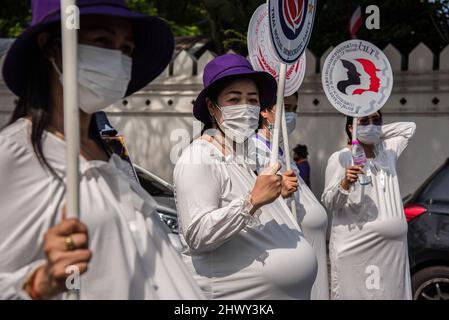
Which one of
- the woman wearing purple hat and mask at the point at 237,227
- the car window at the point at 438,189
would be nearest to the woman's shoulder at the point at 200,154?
the woman wearing purple hat and mask at the point at 237,227

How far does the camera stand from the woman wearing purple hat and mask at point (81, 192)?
2.02 metres

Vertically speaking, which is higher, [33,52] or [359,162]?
[33,52]

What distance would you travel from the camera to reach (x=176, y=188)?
3.45 m

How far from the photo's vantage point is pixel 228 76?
3711 millimetres

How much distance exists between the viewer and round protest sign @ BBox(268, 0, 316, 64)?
3.77m

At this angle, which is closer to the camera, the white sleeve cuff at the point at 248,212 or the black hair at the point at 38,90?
the black hair at the point at 38,90

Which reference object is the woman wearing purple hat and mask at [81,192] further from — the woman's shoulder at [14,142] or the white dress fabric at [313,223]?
the white dress fabric at [313,223]

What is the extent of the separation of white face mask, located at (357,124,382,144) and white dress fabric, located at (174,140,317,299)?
235cm

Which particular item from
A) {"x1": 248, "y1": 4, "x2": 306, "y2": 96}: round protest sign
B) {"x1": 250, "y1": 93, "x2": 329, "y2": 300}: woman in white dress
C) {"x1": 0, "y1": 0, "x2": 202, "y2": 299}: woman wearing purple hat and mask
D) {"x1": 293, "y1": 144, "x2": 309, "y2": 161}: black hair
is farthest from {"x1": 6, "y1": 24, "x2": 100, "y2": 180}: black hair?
{"x1": 293, "y1": 144, "x2": 309, "y2": 161}: black hair

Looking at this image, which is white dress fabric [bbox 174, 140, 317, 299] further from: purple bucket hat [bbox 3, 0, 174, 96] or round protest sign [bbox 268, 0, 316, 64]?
purple bucket hat [bbox 3, 0, 174, 96]

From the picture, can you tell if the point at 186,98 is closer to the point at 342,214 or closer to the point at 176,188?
the point at 342,214
